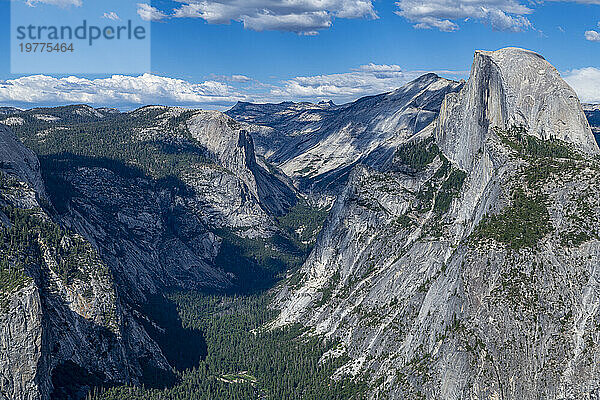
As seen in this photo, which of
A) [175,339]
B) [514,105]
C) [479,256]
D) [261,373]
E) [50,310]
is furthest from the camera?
[175,339]

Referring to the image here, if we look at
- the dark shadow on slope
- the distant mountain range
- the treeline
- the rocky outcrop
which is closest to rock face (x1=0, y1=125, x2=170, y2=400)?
the distant mountain range

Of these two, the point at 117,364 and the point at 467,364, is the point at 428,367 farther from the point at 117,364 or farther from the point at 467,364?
the point at 117,364

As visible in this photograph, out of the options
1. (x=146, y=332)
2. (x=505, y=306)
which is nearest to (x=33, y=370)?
(x=146, y=332)

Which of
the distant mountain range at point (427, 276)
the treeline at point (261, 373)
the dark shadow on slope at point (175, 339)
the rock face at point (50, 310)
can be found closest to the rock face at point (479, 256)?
the distant mountain range at point (427, 276)

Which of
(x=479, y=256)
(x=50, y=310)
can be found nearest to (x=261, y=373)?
(x=50, y=310)

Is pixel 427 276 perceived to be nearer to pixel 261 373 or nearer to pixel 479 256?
pixel 479 256

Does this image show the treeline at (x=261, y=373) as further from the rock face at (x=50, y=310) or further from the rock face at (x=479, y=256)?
the rock face at (x=50, y=310)

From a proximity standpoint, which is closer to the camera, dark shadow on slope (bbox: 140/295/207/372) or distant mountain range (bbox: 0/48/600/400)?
distant mountain range (bbox: 0/48/600/400)

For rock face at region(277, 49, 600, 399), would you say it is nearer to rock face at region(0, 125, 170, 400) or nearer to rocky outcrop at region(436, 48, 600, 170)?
rocky outcrop at region(436, 48, 600, 170)
